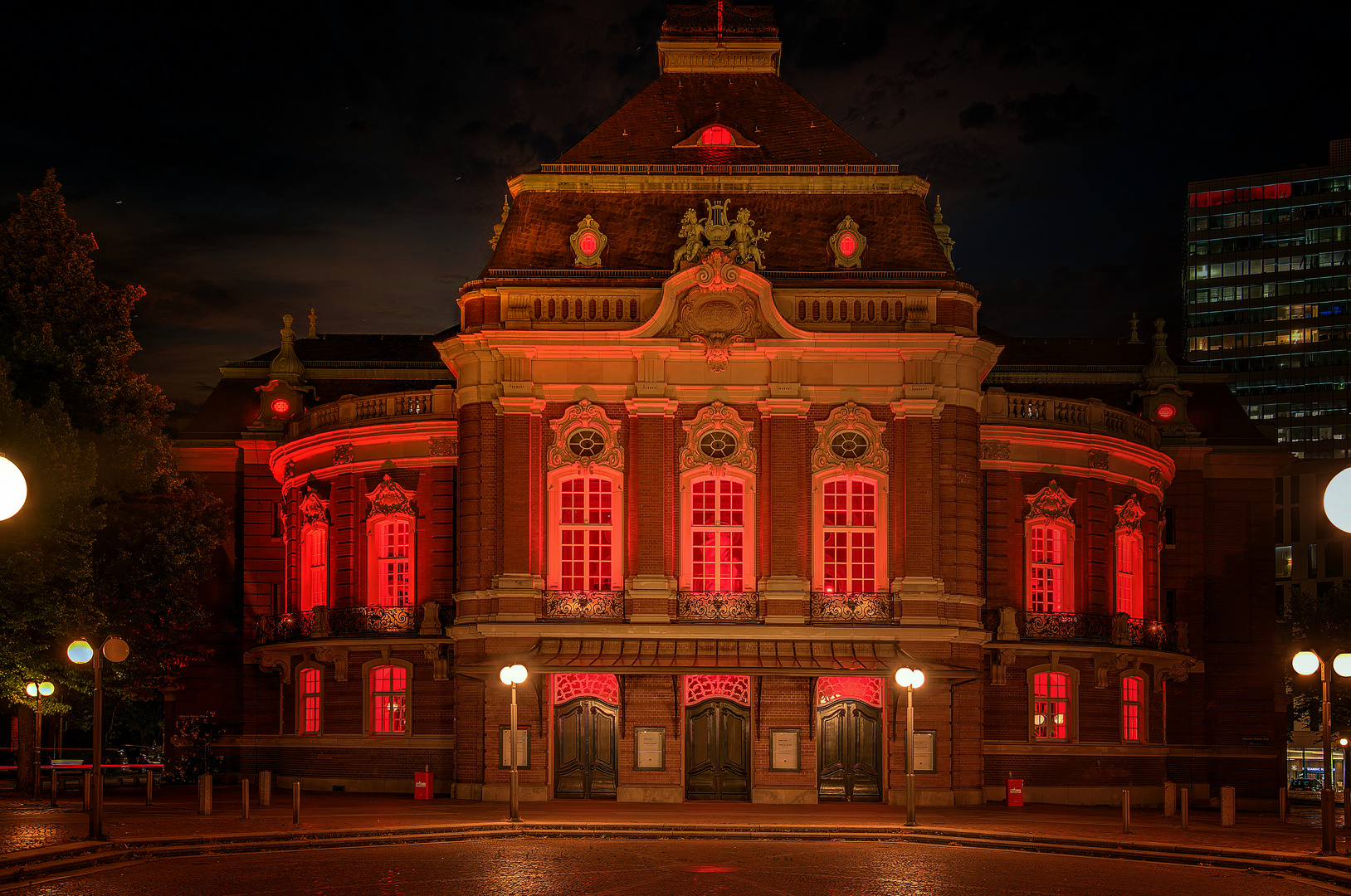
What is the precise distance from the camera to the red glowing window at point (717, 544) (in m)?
37.2

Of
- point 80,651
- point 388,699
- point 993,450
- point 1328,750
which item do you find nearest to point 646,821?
point 80,651

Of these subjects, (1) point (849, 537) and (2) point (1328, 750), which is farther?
(1) point (849, 537)

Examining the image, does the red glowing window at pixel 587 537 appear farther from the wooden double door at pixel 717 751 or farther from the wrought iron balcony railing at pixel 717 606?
the wooden double door at pixel 717 751

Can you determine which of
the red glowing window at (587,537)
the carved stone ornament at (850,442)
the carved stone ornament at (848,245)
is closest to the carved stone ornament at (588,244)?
the red glowing window at (587,537)

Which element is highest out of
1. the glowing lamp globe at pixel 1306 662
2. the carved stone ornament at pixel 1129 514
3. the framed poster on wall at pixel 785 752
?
the carved stone ornament at pixel 1129 514

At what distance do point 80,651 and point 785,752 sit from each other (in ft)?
51.4

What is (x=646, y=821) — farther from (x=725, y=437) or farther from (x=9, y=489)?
(x=9, y=489)

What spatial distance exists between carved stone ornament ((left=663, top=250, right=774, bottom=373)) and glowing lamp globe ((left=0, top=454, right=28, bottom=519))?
29336 mm

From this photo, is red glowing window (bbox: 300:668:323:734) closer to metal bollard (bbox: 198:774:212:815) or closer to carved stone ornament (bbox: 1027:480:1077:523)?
metal bollard (bbox: 198:774:212:815)

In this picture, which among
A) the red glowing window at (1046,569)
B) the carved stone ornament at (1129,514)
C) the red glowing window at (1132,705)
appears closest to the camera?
the red glowing window at (1046,569)

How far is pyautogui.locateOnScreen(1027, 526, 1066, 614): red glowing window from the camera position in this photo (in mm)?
40938

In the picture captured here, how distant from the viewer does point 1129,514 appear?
141 ft

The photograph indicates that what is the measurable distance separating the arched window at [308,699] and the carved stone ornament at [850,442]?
15.3m

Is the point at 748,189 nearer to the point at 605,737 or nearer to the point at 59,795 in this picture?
the point at 605,737
